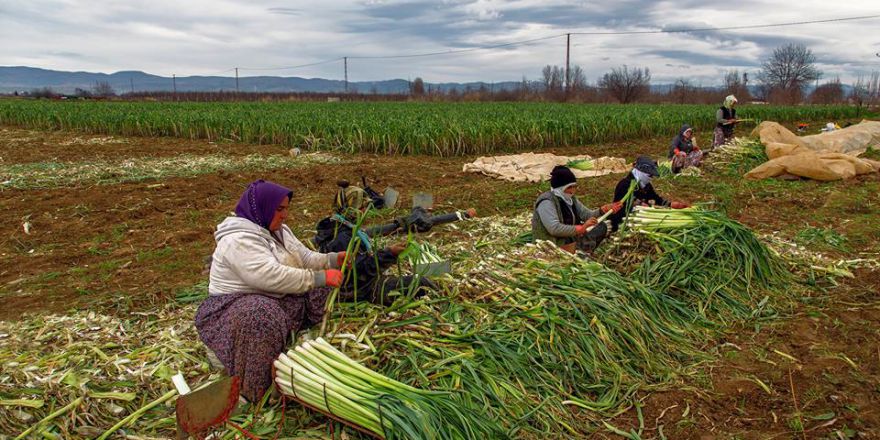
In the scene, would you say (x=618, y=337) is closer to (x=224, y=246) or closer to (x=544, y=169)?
(x=224, y=246)

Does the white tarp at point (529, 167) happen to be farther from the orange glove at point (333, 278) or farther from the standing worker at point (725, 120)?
the orange glove at point (333, 278)

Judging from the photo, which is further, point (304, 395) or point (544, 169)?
point (544, 169)

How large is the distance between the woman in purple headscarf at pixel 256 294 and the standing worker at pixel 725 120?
10072 millimetres

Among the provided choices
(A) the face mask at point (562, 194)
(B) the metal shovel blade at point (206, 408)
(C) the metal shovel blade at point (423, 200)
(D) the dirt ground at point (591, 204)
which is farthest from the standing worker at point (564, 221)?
(B) the metal shovel blade at point (206, 408)

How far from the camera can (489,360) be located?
9.68ft

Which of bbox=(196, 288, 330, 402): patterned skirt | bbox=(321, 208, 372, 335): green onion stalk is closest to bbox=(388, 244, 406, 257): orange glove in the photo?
bbox=(321, 208, 372, 335): green onion stalk

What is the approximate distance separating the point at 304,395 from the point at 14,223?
20.2 feet

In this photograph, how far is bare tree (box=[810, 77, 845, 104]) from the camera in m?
39.6

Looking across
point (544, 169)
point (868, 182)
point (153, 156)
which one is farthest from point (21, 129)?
point (868, 182)

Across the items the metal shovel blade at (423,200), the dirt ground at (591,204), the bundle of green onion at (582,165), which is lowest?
the dirt ground at (591,204)

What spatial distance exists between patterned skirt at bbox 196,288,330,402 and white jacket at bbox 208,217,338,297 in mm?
61

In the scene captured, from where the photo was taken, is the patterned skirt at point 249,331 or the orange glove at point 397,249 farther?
the orange glove at point 397,249

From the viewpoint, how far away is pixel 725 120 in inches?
440

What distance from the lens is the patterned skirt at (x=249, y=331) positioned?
9.22 ft
